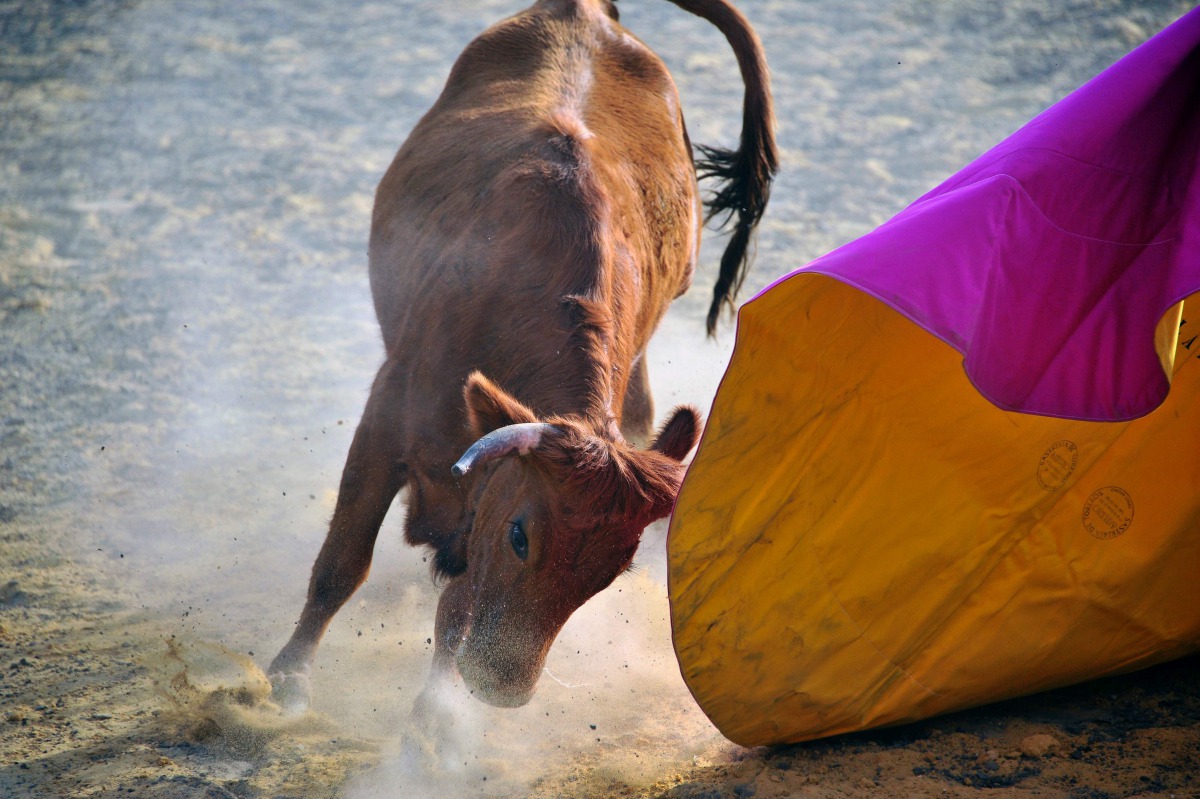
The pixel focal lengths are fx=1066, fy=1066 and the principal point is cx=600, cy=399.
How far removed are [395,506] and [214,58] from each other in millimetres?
5777

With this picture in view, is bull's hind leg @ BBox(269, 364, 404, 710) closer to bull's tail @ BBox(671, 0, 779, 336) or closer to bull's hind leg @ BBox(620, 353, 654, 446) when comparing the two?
bull's hind leg @ BBox(620, 353, 654, 446)

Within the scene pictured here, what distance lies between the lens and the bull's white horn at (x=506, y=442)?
2866 millimetres

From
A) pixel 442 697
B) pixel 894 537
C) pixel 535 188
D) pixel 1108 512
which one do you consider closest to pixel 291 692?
pixel 442 697

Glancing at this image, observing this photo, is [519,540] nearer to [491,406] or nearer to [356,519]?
[491,406]

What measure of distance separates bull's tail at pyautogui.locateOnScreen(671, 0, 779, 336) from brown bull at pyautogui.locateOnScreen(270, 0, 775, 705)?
0.65m

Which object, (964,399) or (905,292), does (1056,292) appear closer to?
(905,292)

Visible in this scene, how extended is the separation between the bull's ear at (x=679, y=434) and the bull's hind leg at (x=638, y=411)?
6.03 ft

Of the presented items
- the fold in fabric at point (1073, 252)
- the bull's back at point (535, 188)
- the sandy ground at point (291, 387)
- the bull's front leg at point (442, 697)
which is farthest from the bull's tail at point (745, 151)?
the bull's front leg at point (442, 697)

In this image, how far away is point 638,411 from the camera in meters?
5.42

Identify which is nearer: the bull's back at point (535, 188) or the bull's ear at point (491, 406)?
the bull's ear at point (491, 406)

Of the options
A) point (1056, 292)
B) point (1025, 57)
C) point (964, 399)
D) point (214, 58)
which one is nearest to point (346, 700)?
point (964, 399)

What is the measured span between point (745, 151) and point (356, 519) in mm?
3061

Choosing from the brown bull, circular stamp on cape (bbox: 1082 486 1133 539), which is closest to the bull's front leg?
the brown bull

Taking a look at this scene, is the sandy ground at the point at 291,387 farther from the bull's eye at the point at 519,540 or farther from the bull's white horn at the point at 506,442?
the bull's white horn at the point at 506,442
